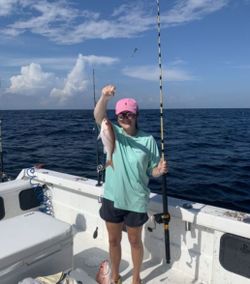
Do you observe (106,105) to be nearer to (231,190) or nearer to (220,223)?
(220,223)

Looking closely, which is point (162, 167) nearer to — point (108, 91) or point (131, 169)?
point (131, 169)

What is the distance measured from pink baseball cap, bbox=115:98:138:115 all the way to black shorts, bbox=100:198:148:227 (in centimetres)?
95

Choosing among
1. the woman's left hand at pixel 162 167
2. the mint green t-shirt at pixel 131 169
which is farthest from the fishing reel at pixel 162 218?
the woman's left hand at pixel 162 167

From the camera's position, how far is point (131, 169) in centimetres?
349

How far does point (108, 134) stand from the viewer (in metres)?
3.34

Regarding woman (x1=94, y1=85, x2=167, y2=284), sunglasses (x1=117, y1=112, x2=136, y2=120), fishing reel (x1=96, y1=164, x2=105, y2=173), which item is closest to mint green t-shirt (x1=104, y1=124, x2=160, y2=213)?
woman (x1=94, y1=85, x2=167, y2=284)

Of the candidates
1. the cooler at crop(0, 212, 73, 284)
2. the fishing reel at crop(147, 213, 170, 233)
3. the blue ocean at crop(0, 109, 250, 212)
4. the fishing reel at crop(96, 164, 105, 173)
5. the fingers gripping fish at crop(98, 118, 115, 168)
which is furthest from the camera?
the blue ocean at crop(0, 109, 250, 212)

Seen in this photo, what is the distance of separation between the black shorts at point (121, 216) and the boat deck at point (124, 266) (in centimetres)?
71

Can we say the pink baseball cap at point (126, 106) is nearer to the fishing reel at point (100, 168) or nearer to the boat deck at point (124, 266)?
the fishing reel at point (100, 168)

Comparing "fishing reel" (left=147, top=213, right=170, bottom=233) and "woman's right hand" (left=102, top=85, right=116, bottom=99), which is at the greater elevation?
"woman's right hand" (left=102, top=85, right=116, bottom=99)

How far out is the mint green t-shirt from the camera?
11.5 ft

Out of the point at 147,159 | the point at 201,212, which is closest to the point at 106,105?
the point at 147,159

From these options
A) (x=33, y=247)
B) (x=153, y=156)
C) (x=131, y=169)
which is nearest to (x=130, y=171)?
(x=131, y=169)

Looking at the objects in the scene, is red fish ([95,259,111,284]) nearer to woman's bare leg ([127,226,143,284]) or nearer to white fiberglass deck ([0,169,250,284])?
white fiberglass deck ([0,169,250,284])
